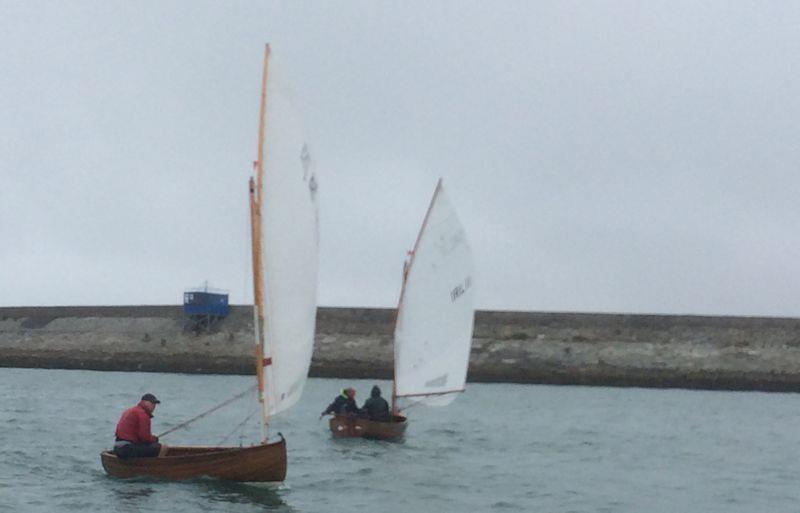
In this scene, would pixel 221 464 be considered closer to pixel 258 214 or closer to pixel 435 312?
pixel 258 214

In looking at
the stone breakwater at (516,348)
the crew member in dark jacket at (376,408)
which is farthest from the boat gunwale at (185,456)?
the stone breakwater at (516,348)

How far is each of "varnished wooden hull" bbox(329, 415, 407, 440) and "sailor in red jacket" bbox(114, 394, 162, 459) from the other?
1047 centimetres

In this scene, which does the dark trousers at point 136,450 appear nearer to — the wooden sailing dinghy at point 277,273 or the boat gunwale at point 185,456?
the boat gunwale at point 185,456

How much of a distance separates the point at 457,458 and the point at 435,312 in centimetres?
656

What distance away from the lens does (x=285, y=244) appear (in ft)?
69.3

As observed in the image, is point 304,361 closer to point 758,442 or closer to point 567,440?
point 567,440

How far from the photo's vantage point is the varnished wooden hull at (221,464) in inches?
881

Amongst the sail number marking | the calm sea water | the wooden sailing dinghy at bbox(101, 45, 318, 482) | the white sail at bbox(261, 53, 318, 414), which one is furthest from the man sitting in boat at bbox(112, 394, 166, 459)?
the sail number marking

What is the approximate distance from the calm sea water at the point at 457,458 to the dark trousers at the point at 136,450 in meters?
0.55

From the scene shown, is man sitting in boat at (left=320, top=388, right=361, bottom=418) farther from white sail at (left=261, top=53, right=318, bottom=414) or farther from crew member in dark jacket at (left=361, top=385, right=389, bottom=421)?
white sail at (left=261, top=53, right=318, bottom=414)

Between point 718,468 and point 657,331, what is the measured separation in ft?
142

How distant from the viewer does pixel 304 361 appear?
2244 cm

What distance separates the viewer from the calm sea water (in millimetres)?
23031

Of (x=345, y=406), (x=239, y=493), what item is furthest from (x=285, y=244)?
(x=345, y=406)
